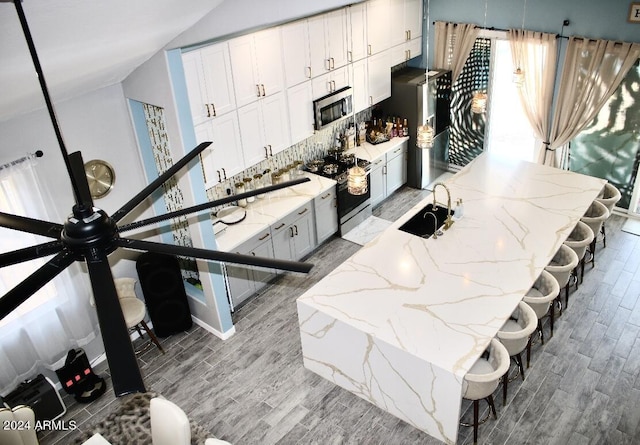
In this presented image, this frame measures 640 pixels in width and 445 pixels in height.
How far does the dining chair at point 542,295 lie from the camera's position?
4.73 metres

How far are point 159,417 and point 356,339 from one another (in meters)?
1.61

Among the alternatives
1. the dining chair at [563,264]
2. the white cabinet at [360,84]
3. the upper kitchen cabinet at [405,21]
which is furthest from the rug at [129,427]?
the upper kitchen cabinet at [405,21]

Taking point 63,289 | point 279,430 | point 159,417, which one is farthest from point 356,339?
point 63,289

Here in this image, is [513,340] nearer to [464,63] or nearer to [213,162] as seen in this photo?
[213,162]

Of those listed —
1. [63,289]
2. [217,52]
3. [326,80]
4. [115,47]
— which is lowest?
[63,289]

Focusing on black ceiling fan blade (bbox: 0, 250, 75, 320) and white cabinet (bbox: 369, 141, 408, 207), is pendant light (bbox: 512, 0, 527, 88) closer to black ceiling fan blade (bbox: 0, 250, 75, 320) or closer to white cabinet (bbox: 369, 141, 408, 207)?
Result: white cabinet (bbox: 369, 141, 408, 207)

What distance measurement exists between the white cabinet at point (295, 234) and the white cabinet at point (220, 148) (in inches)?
35.3

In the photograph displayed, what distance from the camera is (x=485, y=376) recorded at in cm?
403

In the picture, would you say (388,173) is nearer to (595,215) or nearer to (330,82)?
(330,82)

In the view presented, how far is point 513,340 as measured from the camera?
14.7ft

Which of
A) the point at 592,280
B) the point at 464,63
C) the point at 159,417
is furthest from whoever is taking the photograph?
the point at 464,63

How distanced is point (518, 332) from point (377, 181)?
361cm

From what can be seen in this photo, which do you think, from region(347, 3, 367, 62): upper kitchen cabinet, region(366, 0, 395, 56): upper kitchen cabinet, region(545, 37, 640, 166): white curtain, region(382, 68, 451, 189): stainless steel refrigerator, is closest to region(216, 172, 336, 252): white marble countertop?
region(347, 3, 367, 62): upper kitchen cabinet

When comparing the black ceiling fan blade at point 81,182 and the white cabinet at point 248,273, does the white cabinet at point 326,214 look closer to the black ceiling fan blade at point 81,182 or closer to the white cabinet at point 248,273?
the white cabinet at point 248,273
